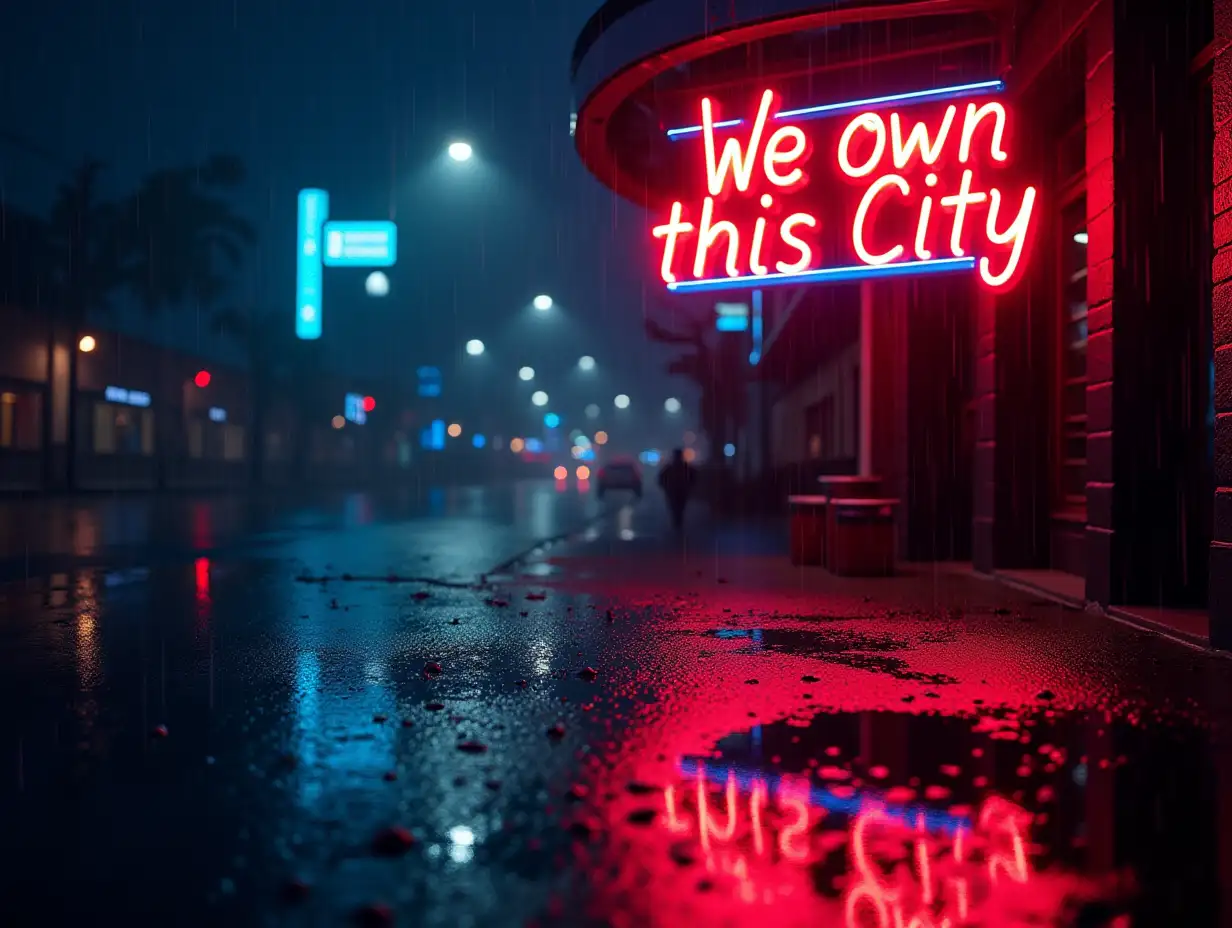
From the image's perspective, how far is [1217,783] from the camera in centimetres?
427

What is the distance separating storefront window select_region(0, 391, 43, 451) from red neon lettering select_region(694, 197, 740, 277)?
35.7 meters

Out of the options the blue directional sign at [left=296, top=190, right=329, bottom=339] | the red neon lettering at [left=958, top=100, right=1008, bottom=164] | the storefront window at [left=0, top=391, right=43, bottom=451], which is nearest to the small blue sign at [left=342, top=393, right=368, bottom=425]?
the blue directional sign at [left=296, top=190, right=329, bottom=339]

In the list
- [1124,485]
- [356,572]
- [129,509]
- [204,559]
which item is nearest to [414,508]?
[129,509]

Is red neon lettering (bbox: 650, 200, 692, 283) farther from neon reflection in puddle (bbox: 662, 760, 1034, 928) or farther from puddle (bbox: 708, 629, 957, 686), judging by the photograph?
neon reflection in puddle (bbox: 662, 760, 1034, 928)

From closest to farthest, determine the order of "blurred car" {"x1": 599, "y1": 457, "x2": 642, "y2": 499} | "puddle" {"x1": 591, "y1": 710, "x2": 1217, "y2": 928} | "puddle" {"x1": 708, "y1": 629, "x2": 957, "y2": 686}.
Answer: "puddle" {"x1": 591, "y1": 710, "x2": 1217, "y2": 928}, "puddle" {"x1": 708, "y1": 629, "x2": 957, "y2": 686}, "blurred car" {"x1": 599, "y1": 457, "x2": 642, "y2": 499}

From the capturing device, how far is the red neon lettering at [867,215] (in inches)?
505

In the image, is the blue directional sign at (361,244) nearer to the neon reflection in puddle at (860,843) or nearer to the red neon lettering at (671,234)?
the red neon lettering at (671,234)

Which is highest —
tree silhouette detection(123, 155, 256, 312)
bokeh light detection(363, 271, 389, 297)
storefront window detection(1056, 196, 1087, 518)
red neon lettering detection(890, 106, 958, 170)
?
tree silhouette detection(123, 155, 256, 312)

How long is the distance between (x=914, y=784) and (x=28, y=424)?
147ft

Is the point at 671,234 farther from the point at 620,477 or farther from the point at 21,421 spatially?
the point at 21,421

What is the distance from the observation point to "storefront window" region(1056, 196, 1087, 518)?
1272 centimetres

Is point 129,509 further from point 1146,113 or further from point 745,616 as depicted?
point 1146,113

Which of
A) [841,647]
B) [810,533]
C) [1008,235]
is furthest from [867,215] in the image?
[841,647]

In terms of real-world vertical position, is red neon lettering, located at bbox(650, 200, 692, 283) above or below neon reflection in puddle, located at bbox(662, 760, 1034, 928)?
above
